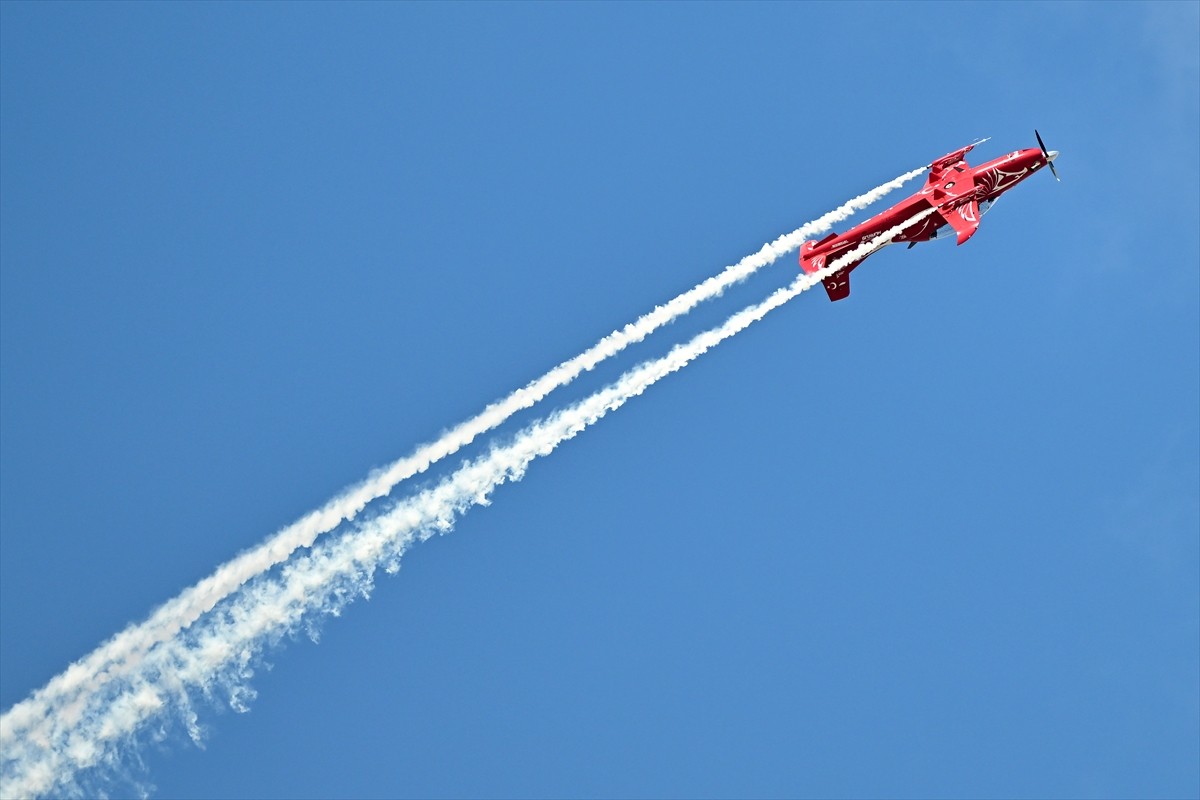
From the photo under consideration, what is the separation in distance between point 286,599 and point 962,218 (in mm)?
36674

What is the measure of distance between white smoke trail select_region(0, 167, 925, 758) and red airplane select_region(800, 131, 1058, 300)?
1.79m

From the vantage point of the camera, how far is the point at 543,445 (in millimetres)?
78688

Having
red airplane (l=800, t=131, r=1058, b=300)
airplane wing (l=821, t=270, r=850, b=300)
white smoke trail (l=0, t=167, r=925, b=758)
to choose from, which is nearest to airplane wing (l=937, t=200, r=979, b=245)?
red airplane (l=800, t=131, r=1058, b=300)

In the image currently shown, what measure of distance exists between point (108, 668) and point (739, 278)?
113 ft

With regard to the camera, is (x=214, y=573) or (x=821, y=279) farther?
(x=821, y=279)

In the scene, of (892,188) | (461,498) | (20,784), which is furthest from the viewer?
(892,188)

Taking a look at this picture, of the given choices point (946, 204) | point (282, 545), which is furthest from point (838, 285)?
point (282, 545)

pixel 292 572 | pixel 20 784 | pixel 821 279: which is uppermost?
pixel 821 279

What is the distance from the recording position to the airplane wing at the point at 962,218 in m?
80.6

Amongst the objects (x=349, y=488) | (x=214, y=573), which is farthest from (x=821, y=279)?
(x=214, y=573)

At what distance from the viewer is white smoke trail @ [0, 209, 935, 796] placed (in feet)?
238

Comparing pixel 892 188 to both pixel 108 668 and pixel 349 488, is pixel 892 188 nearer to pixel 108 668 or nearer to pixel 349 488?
pixel 349 488

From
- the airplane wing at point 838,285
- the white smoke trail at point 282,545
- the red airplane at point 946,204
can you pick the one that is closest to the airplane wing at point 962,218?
the red airplane at point 946,204

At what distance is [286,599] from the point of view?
75.5 metres
